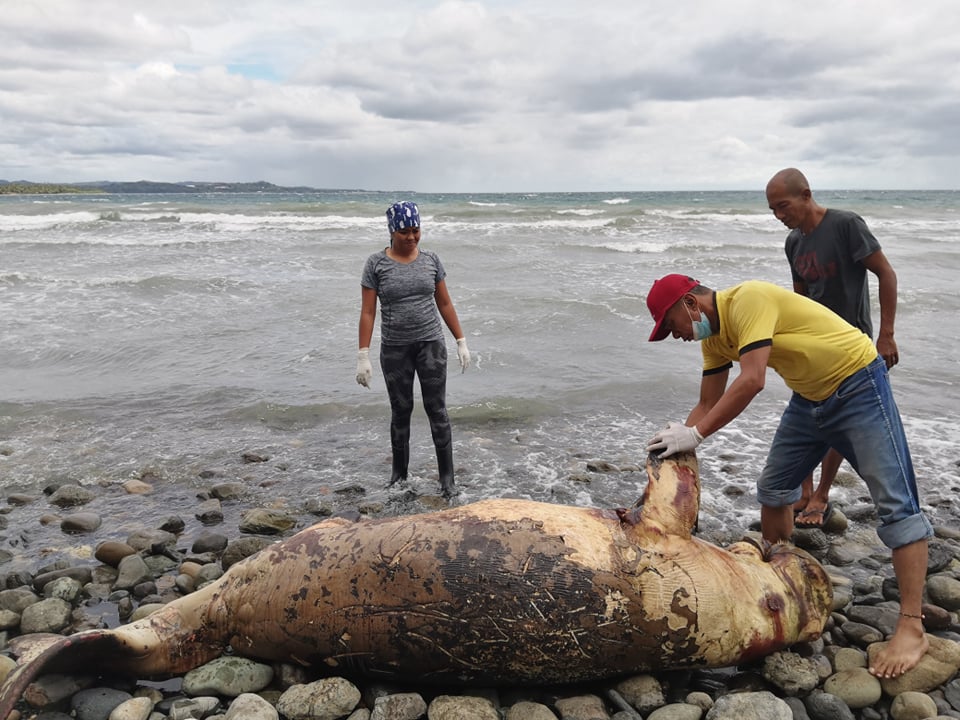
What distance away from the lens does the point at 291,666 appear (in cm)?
371

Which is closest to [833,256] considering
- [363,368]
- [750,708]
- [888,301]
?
[888,301]

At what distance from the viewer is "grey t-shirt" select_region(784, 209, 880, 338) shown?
4754mm

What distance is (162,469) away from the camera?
21.6 feet

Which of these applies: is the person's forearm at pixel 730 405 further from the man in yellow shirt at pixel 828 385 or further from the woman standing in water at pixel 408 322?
the woman standing in water at pixel 408 322

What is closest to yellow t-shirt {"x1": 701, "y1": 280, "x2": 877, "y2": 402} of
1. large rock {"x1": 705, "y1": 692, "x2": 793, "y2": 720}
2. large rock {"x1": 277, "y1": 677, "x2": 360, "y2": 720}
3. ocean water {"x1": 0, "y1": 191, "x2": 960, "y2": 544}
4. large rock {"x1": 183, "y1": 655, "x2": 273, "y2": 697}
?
large rock {"x1": 705, "y1": 692, "x2": 793, "y2": 720}

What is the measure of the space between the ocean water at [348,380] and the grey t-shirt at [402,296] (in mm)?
1363

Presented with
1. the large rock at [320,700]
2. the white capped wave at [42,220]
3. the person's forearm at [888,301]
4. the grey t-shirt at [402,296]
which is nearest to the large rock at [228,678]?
the large rock at [320,700]

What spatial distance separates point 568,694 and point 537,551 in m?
0.71

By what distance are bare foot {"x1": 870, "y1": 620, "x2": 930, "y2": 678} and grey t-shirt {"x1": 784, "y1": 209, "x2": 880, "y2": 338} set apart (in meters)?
1.92

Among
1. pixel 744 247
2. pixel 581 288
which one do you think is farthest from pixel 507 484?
pixel 744 247

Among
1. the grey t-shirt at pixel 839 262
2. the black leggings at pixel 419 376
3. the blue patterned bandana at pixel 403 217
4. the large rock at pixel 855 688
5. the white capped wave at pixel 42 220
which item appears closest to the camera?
the large rock at pixel 855 688

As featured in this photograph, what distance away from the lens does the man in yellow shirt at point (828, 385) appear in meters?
3.58

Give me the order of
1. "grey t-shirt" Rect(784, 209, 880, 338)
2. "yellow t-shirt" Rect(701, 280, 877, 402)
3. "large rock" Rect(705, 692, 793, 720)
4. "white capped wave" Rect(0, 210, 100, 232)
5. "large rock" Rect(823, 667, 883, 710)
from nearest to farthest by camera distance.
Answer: "large rock" Rect(705, 692, 793, 720), "large rock" Rect(823, 667, 883, 710), "yellow t-shirt" Rect(701, 280, 877, 402), "grey t-shirt" Rect(784, 209, 880, 338), "white capped wave" Rect(0, 210, 100, 232)

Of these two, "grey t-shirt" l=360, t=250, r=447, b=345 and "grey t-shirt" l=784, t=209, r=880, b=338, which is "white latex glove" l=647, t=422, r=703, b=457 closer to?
"grey t-shirt" l=784, t=209, r=880, b=338
